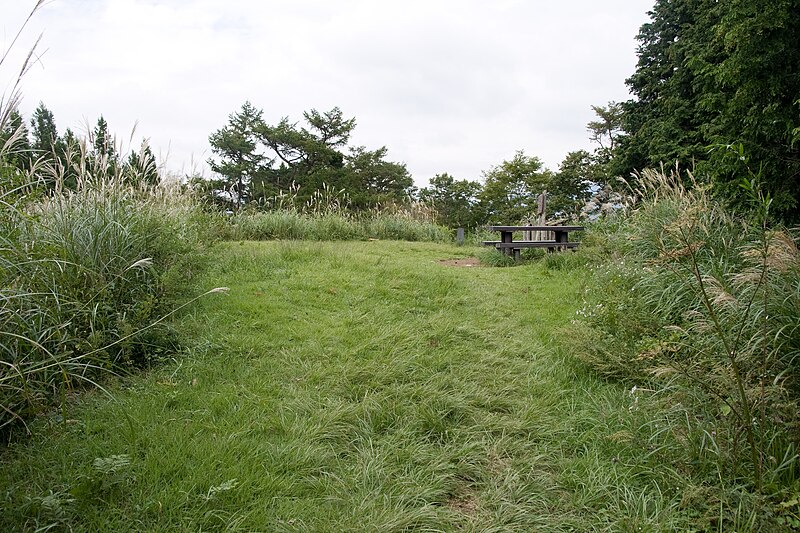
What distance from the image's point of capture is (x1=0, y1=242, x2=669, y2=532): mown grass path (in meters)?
1.40

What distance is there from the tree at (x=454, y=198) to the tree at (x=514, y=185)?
2.70ft

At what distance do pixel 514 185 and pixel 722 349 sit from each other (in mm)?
19207

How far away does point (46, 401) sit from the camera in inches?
69.7

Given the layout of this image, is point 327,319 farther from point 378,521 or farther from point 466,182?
point 466,182

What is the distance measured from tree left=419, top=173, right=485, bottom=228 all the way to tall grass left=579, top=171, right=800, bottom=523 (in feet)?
54.3

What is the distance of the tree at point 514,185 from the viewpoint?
19.8 metres

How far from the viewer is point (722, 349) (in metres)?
2.11

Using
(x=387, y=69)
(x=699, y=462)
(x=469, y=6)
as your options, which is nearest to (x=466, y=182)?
(x=387, y=69)

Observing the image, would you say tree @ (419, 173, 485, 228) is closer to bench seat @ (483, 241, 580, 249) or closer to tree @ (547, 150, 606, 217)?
tree @ (547, 150, 606, 217)

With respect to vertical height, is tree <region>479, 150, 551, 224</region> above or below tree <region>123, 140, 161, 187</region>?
above

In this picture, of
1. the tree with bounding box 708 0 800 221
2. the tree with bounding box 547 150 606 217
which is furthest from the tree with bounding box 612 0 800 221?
the tree with bounding box 547 150 606 217

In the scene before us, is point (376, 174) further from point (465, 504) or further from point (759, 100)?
point (465, 504)

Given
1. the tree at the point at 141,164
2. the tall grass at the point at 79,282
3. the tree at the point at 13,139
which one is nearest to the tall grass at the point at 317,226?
the tree at the point at 141,164

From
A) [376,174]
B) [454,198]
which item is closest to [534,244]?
[454,198]
